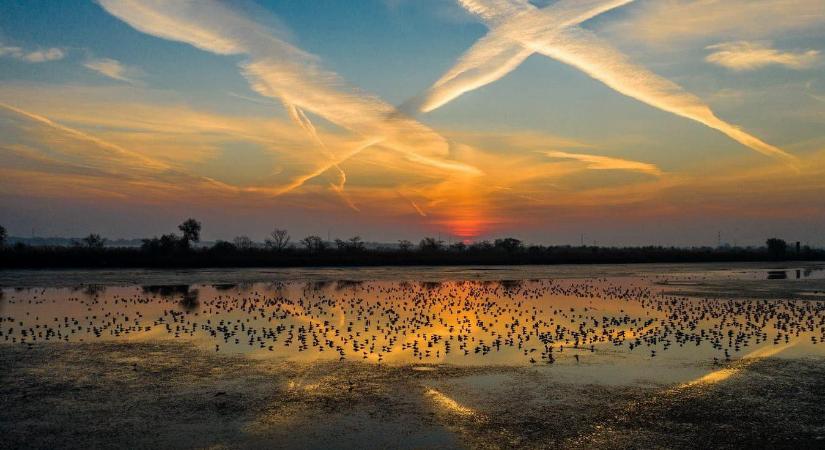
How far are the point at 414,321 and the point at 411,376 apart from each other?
11.3 metres

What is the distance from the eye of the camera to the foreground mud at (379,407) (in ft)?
37.6

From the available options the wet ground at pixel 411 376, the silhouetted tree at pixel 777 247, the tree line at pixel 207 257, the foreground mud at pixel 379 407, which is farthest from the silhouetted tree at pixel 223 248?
the silhouetted tree at pixel 777 247

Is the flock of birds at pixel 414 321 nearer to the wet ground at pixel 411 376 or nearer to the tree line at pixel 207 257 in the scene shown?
the wet ground at pixel 411 376

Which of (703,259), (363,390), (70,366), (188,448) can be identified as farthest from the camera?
(703,259)

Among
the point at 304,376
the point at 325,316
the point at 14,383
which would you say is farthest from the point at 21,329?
the point at 304,376

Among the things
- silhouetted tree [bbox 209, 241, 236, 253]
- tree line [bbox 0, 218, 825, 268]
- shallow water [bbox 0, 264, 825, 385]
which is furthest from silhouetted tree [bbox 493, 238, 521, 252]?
shallow water [bbox 0, 264, 825, 385]

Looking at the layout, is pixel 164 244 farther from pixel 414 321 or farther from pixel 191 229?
pixel 414 321

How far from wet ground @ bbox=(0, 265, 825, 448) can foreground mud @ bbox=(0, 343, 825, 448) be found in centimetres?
6

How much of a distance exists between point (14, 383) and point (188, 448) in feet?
26.5

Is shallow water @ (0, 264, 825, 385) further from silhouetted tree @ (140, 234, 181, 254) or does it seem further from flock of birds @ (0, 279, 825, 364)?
silhouetted tree @ (140, 234, 181, 254)

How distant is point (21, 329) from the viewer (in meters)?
25.0

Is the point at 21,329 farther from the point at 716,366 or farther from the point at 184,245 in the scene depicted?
the point at 184,245

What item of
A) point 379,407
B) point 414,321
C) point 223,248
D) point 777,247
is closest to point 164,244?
point 223,248

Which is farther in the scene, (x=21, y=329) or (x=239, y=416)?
(x=21, y=329)
